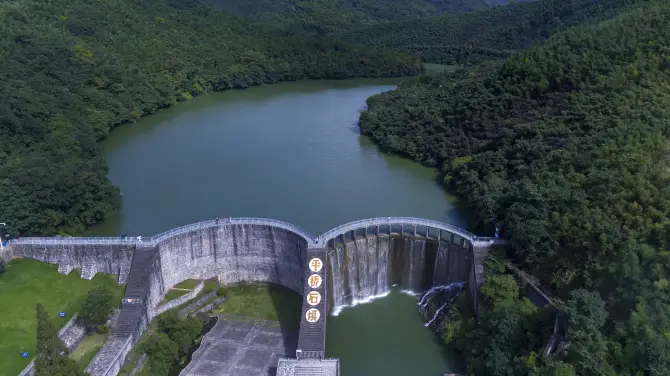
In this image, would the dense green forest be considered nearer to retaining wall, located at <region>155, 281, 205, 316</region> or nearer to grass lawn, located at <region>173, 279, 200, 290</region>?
retaining wall, located at <region>155, 281, 205, 316</region>

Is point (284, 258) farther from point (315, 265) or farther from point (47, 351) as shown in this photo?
point (47, 351)

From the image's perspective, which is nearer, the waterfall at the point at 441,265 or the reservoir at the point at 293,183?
the reservoir at the point at 293,183

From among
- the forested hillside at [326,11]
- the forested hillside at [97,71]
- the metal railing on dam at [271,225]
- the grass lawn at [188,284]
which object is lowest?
the grass lawn at [188,284]

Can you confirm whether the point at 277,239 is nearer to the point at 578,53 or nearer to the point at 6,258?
the point at 6,258

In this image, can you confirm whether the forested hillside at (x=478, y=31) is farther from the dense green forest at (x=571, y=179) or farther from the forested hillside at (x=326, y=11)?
the dense green forest at (x=571, y=179)

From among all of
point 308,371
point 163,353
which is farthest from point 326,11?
point 308,371

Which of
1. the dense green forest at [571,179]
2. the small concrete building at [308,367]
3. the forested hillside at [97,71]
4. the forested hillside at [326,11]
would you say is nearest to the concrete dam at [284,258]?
the small concrete building at [308,367]
